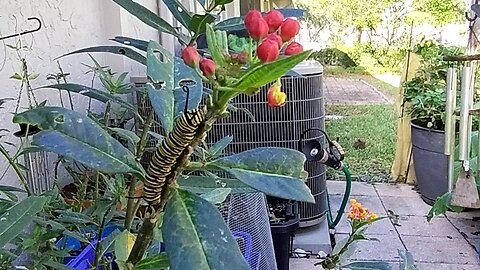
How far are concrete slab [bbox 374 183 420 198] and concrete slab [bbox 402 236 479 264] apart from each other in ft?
2.54

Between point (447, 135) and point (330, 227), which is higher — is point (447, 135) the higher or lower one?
the higher one

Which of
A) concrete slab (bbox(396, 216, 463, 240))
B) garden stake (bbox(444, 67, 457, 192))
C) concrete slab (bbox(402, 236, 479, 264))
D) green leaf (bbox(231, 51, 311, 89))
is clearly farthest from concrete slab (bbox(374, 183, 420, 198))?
green leaf (bbox(231, 51, 311, 89))

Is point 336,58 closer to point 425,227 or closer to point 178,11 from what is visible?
point 425,227

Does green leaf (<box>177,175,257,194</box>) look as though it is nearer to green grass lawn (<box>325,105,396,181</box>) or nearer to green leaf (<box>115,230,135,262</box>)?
green leaf (<box>115,230,135,262</box>)

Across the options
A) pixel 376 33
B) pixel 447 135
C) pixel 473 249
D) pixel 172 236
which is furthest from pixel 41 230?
pixel 376 33

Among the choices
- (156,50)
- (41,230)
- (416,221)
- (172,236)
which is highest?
(156,50)

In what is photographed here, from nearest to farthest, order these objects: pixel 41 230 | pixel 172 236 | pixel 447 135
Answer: pixel 172 236 → pixel 41 230 → pixel 447 135

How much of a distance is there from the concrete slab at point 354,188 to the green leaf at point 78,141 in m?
3.29

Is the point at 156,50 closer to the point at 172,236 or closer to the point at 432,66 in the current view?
the point at 172,236

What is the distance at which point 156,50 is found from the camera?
0.49 meters

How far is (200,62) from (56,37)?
1.26m

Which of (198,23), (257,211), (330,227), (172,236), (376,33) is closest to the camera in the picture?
(172,236)

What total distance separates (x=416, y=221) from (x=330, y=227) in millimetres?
618

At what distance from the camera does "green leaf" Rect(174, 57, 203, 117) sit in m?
0.46
